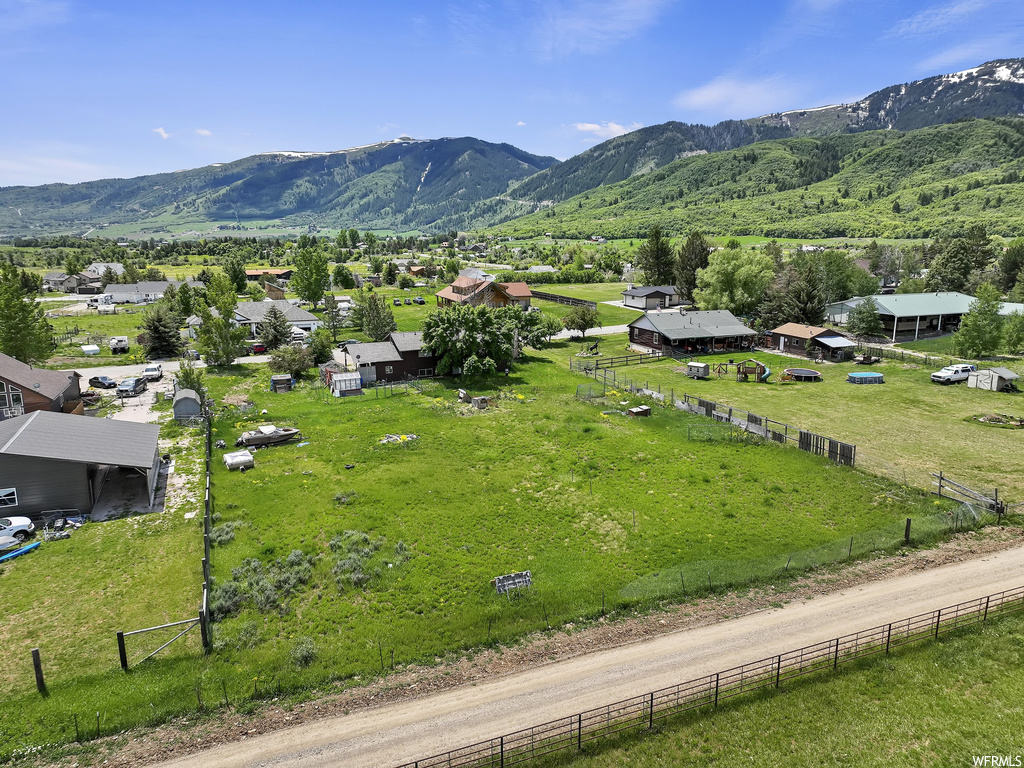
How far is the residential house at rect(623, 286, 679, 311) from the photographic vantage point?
335 feet

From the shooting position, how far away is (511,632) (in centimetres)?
2055

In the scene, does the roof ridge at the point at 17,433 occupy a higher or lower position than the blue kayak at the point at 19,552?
higher

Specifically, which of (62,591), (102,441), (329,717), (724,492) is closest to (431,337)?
(102,441)

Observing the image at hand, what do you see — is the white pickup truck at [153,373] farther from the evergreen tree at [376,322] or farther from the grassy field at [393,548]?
the evergreen tree at [376,322]

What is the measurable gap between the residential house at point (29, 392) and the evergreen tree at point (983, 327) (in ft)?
281

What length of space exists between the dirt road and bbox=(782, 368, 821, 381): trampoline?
33711 mm

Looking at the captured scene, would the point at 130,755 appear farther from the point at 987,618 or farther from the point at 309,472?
the point at 987,618

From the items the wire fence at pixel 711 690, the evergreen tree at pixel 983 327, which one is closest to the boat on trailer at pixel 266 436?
the wire fence at pixel 711 690

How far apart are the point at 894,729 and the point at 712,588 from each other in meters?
7.75

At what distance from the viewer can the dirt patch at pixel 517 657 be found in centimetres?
1600

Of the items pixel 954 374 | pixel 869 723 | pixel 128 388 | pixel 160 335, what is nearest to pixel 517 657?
pixel 869 723

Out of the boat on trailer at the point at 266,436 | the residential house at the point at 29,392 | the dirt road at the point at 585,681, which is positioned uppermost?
the residential house at the point at 29,392

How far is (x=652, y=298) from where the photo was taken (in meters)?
102

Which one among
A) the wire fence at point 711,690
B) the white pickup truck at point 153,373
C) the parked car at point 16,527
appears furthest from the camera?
the white pickup truck at point 153,373
